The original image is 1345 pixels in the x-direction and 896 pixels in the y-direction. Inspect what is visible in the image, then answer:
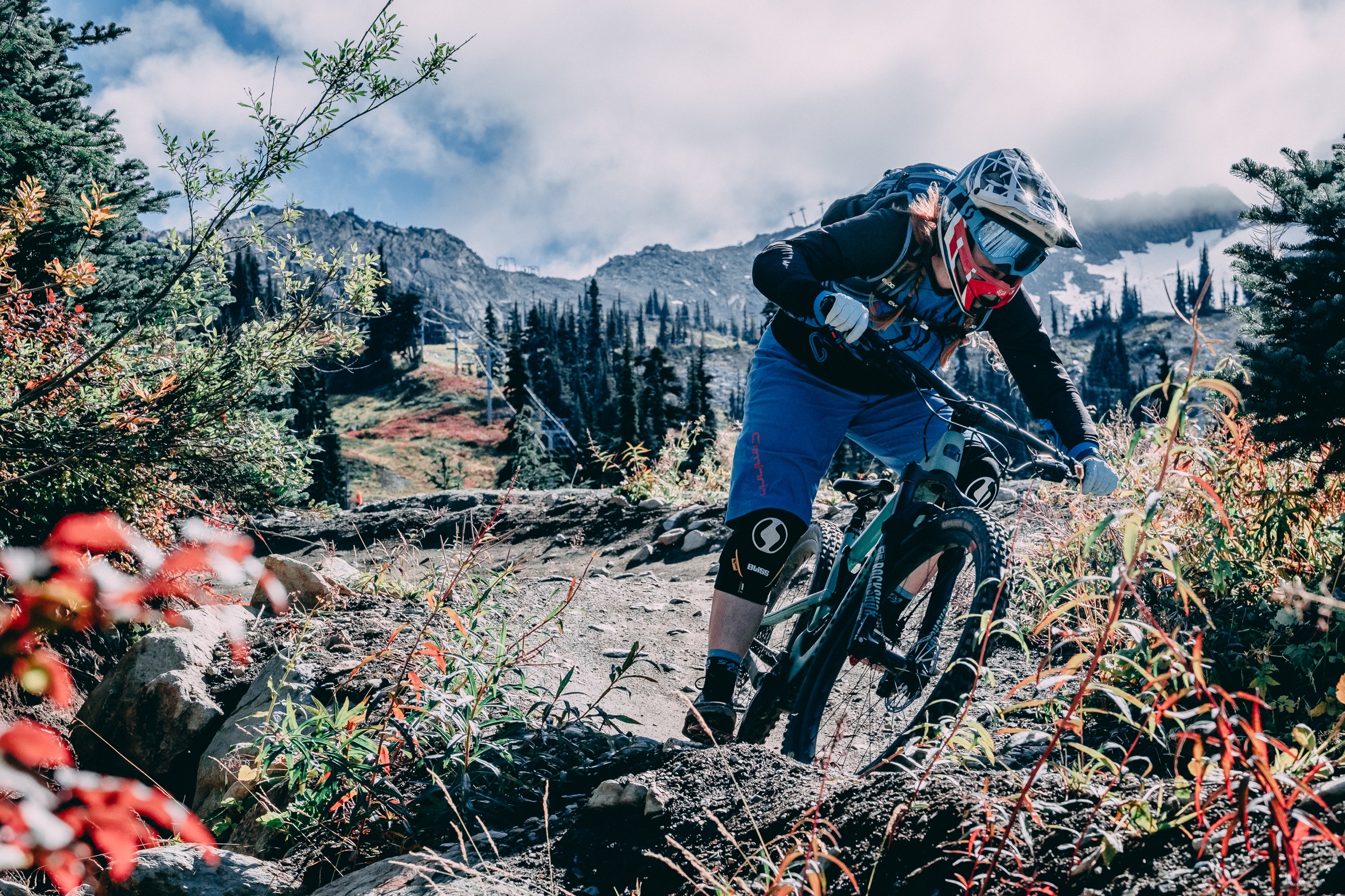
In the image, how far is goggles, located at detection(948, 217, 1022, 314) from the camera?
9.62 feet

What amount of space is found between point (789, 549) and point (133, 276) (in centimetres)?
1277

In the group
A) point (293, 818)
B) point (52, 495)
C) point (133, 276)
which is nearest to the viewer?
point (293, 818)

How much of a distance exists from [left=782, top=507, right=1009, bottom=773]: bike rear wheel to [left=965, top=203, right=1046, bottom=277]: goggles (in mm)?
1024

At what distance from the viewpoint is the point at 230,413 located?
17.4ft

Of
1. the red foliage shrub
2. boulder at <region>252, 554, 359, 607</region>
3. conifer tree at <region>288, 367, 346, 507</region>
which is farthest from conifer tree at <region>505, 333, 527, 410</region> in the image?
the red foliage shrub

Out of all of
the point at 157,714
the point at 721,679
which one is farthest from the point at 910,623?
the point at 157,714

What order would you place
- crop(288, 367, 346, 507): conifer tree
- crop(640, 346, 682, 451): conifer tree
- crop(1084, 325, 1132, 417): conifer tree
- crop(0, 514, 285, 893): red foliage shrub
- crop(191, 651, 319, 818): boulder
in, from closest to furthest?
1. crop(0, 514, 285, 893): red foliage shrub
2. crop(191, 651, 319, 818): boulder
3. crop(288, 367, 346, 507): conifer tree
4. crop(640, 346, 682, 451): conifer tree
5. crop(1084, 325, 1132, 417): conifer tree

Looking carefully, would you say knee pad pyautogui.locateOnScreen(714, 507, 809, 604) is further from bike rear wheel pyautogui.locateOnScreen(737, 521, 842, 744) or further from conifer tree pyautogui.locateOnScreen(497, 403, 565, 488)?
conifer tree pyautogui.locateOnScreen(497, 403, 565, 488)

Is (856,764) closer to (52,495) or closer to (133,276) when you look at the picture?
(52,495)

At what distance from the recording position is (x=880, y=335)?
3.17 m

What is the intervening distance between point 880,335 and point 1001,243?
0.59 meters

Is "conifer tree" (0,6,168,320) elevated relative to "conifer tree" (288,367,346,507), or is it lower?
elevated

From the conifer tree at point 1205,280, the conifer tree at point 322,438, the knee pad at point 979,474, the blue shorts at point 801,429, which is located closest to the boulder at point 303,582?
the blue shorts at point 801,429

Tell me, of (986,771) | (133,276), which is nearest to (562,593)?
(986,771)
